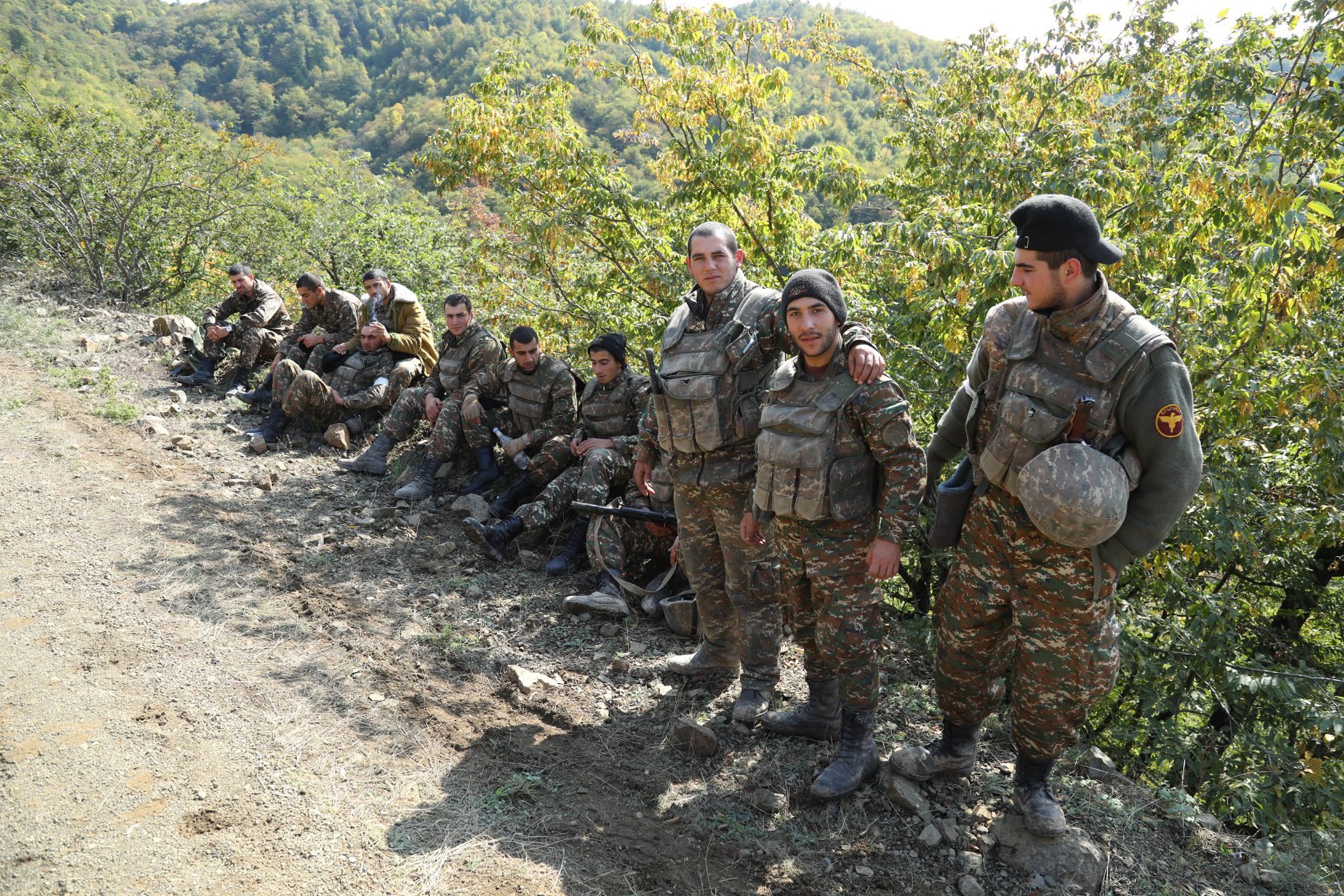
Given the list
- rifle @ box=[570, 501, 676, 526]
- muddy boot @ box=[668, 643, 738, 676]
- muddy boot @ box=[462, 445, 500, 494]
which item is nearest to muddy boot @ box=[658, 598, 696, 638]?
muddy boot @ box=[668, 643, 738, 676]

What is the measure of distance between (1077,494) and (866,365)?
2.79ft

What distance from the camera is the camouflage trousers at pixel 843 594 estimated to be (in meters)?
2.95

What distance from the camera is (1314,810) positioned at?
345 cm

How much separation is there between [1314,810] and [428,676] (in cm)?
404

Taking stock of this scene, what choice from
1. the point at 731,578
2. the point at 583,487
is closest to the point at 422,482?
the point at 583,487

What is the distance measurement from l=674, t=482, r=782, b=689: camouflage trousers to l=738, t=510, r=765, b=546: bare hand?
9 cm

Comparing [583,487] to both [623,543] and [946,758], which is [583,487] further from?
[946,758]

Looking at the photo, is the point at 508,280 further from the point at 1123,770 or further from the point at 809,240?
the point at 1123,770

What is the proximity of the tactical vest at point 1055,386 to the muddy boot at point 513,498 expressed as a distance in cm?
395

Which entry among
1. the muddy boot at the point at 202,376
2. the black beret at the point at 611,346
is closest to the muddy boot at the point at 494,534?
the black beret at the point at 611,346

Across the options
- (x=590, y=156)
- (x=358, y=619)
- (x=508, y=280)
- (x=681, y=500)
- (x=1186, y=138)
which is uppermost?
(x=1186, y=138)

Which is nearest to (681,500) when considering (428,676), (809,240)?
(428,676)

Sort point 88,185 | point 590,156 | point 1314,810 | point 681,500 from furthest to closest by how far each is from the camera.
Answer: point 88,185 → point 590,156 → point 681,500 → point 1314,810

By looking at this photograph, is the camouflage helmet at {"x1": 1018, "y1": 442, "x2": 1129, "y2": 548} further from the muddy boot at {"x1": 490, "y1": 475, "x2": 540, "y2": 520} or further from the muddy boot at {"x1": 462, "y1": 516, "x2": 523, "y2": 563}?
the muddy boot at {"x1": 490, "y1": 475, "x2": 540, "y2": 520}
